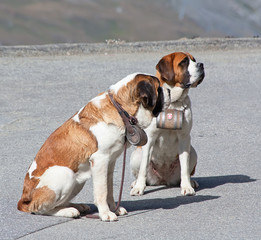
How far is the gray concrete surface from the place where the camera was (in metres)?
5.31

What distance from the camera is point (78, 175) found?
212 inches

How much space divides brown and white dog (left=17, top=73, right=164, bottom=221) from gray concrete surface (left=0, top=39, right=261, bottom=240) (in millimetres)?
251

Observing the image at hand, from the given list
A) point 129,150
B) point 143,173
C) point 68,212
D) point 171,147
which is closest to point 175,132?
point 171,147

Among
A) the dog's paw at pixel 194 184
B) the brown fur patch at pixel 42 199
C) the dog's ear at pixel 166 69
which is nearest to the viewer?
the brown fur patch at pixel 42 199

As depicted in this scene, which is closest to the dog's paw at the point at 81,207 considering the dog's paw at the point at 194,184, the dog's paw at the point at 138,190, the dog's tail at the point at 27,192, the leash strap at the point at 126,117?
the dog's tail at the point at 27,192

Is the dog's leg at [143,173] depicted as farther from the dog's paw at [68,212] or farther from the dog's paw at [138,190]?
the dog's paw at [68,212]

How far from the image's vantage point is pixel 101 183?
531 cm

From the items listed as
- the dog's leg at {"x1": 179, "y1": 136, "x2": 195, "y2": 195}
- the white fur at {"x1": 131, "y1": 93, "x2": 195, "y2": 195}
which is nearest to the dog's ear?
the white fur at {"x1": 131, "y1": 93, "x2": 195, "y2": 195}

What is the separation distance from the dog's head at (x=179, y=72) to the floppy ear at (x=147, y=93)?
4.23 ft

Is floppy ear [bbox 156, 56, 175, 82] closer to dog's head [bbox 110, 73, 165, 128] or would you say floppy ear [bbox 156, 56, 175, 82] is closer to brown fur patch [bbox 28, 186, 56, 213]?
dog's head [bbox 110, 73, 165, 128]

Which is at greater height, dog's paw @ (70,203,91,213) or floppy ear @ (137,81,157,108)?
floppy ear @ (137,81,157,108)

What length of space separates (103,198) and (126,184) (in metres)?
1.73

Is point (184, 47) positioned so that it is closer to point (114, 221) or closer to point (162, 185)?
point (162, 185)

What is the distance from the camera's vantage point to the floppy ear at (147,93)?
5184 mm
